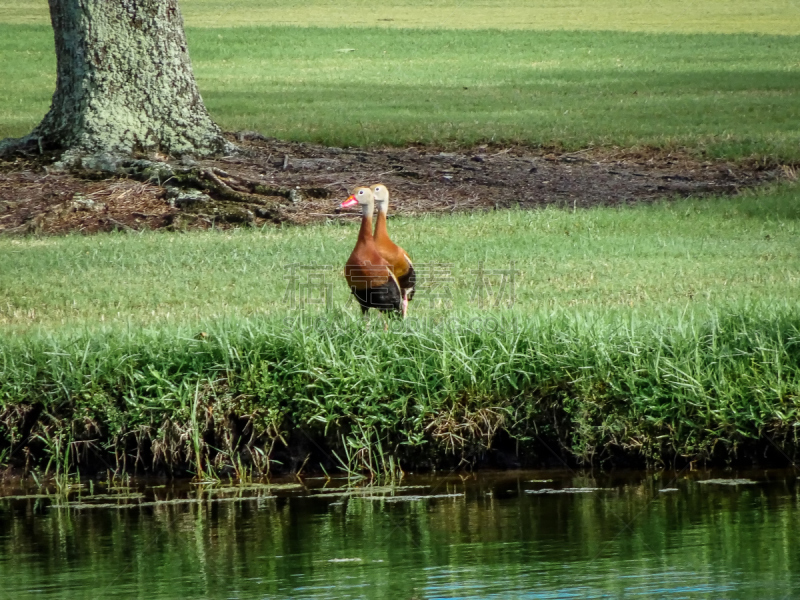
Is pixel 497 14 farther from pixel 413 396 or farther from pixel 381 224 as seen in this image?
pixel 413 396

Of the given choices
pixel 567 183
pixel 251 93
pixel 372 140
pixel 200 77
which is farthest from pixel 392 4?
pixel 567 183

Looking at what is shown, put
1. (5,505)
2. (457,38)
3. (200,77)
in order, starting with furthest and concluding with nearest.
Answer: (457,38) < (200,77) < (5,505)

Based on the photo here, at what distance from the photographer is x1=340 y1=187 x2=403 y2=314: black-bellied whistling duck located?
294 inches

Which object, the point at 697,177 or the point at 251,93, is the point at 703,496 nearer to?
the point at 697,177

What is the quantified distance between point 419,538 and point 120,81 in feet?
30.0

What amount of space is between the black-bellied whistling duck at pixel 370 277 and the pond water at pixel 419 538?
1.29m

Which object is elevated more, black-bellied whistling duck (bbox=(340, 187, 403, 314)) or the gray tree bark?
the gray tree bark

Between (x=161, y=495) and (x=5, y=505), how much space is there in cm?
82

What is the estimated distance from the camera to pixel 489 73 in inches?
1161

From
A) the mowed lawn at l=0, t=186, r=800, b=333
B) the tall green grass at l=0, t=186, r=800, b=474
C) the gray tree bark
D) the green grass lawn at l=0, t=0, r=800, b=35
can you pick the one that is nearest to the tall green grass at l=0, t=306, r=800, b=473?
the tall green grass at l=0, t=186, r=800, b=474

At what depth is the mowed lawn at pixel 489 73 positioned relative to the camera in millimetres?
18781

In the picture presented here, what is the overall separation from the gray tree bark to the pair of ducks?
649 centimetres

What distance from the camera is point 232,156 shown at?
14.3m

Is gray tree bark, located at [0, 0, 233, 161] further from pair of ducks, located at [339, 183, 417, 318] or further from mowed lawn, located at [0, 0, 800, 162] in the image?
pair of ducks, located at [339, 183, 417, 318]
